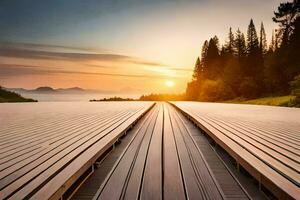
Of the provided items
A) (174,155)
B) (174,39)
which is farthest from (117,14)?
(174,155)

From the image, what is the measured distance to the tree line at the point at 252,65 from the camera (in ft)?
130

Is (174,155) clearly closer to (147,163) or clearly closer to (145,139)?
(147,163)

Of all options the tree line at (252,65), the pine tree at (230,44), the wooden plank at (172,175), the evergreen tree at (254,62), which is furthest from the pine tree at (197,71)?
the wooden plank at (172,175)

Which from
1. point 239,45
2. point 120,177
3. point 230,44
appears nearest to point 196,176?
point 120,177

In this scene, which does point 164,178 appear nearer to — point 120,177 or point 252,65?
point 120,177

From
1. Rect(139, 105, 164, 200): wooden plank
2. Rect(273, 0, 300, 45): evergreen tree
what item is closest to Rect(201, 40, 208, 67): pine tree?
Rect(273, 0, 300, 45): evergreen tree

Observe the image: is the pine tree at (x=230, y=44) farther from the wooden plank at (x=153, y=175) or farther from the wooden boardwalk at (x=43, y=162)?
the wooden boardwalk at (x=43, y=162)

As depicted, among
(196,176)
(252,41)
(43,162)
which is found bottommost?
(196,176)

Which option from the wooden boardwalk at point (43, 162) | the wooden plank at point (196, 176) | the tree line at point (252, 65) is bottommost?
the wooden plank at point (196, 176)

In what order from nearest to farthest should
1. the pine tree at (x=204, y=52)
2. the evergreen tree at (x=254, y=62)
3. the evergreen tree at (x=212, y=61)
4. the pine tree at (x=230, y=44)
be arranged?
the evergreen tree at (x=254, y=62), the evergreen tree at (x=212, y=61), the pine tree at (x=230, y=44), the pine tree at (x=204, y=52)

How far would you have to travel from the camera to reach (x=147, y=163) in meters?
4.27

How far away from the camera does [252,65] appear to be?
52.0 meters

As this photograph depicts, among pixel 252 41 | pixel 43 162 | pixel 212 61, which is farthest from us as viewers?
pixel 212 61

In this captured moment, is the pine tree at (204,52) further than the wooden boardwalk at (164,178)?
Yes
